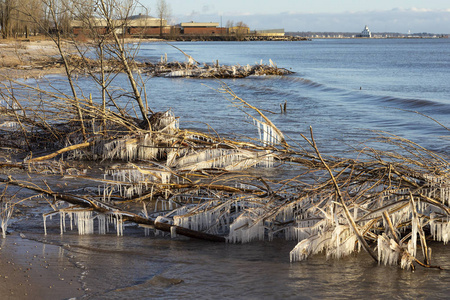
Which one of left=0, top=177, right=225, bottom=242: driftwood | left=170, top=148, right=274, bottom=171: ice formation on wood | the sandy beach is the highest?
left=170, top=148, right=274, bottom=171: ice formation on wood

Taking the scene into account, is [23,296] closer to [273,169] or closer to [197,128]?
[273,169]

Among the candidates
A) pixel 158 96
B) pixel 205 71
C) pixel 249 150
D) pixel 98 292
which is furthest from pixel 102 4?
pixel 205 71

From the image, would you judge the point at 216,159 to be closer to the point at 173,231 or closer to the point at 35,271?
the point at 173,231

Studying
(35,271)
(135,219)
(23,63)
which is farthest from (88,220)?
(23,63)

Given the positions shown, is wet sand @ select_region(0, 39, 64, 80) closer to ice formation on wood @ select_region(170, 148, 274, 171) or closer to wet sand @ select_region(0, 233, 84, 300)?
ice formation on wood @ select_region(170, 148, 274, 171)

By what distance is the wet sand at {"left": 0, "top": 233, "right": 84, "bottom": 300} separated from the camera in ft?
13.8

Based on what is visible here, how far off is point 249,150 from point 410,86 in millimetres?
26612

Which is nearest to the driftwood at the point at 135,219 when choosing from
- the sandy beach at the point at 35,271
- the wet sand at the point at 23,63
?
the sandy beach at the point at 35,271

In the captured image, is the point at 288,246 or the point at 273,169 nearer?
the point at 288,246

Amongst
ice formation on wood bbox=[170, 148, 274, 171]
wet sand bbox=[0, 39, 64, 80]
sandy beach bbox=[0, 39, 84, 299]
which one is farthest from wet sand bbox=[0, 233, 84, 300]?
wet sand bbox=[0, 39, 64, 80]

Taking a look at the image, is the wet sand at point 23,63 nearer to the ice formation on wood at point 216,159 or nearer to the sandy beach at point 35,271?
the ice formation on wood at point 216,159

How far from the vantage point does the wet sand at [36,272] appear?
13.8ft

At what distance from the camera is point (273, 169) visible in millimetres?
9320

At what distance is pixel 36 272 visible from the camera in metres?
4.63
